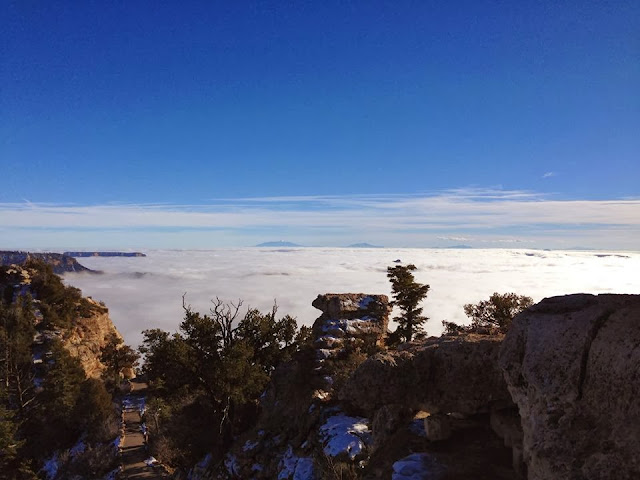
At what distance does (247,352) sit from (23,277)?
2148 inches

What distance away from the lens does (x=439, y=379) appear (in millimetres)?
13094

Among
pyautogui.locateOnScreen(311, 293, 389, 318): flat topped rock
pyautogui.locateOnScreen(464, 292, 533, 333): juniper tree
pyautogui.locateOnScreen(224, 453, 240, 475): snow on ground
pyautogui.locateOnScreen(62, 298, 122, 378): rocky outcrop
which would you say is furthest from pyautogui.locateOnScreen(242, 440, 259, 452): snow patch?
pyautogui.locateOnScreen(62, 298, 122, 378): rocky outcrop

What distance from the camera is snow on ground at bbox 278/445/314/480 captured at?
61.7 ft

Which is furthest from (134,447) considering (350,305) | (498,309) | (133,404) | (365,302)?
(498,309)

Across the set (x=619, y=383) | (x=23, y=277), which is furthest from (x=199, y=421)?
(x=23, y=277)

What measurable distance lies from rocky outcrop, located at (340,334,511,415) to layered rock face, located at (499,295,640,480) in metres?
3.07

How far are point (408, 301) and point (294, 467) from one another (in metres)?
23.7

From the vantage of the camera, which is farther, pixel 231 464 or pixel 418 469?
pixel 231 464

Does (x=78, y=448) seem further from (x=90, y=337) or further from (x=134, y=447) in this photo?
(x=90, y=337)

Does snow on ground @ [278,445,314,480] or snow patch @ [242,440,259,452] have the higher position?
snow on ground @ [278,445,314,480]

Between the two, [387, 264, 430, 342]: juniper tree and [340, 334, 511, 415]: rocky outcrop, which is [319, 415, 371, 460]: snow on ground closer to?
[340, 334, 511, 415]: rocky outcrop

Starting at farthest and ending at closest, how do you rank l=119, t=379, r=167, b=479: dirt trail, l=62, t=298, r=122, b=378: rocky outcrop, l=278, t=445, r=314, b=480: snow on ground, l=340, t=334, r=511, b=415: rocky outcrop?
1. l=62, t=298, r=122, b=378: rocky outcrop
2. l=119, t=379, r=167, b=479: dirt trail
3. l=278, t=445, r=314, b=480: snow on ground
4. l=340, t=334, r=511, b=415: rocky outcrop

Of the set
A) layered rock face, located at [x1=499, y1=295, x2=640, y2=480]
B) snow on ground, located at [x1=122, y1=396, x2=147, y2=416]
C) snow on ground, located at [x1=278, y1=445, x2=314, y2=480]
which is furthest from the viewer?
snow on ground, located at [x1=122, y1=396, x2=147, y2=416]

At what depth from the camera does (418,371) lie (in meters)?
13.2
